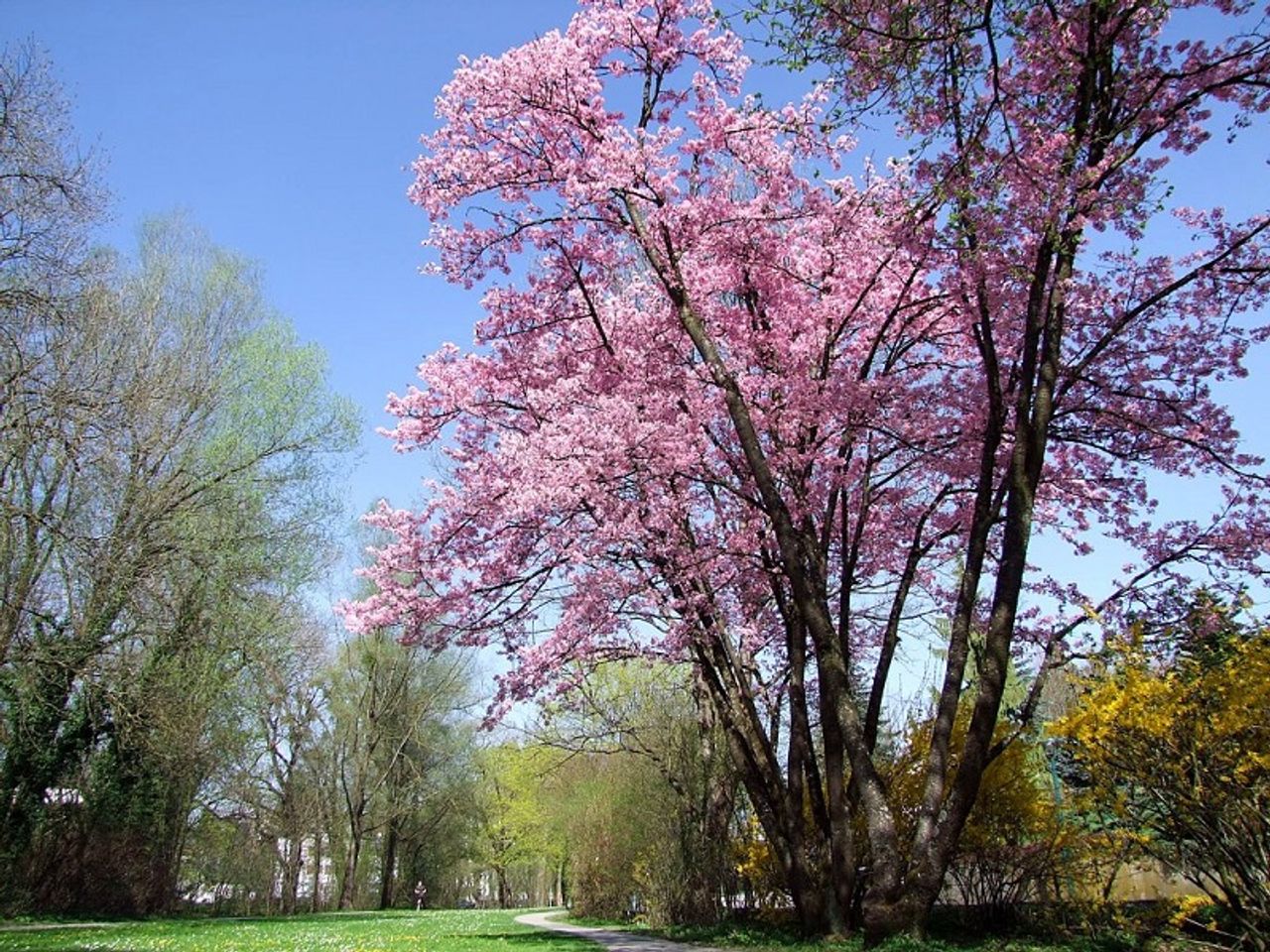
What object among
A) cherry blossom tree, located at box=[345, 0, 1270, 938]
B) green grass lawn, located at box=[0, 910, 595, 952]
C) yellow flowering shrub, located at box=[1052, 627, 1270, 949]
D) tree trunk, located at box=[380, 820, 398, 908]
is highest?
cherry blossom tree, located at box=[345, 0, 1270, 938]

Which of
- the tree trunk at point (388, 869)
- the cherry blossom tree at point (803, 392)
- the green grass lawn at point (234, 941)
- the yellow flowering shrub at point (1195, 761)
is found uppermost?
the cherry blossom tree at point (803, 392)

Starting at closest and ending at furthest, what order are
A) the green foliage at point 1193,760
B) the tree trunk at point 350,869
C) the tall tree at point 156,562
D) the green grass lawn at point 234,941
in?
the green foliage at point 1193,760 → the green grass lawn at point 234,941 → the tall tree at point 156,562 → the tree trunk at point 350,869

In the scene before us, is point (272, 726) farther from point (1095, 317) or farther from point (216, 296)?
point (1095, 317)

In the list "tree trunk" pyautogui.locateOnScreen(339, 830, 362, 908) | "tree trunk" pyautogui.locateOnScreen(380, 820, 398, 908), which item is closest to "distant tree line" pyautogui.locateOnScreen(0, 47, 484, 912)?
"tree trunk" pyautogui.locateOnScreen(339, 830, 362, 908)

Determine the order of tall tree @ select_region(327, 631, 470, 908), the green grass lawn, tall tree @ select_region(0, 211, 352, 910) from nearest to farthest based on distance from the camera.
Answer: the green grass lawn, tall tree @ select_region(0, 211, 352, 910), tall tree @ select_region(327, 631, 470, 908)

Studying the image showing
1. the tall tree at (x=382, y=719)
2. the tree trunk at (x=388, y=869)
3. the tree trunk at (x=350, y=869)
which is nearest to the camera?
the tree trunk at (x=350, y=869)

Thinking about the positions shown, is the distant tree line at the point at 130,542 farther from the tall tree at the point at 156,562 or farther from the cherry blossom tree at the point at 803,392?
the cherry blossom tree at the point at 803,392

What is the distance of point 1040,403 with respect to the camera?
7379 millimetres

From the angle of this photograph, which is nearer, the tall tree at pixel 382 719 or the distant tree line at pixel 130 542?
the distant tree line at pixel 130 542

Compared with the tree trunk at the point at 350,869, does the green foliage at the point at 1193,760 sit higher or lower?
higher

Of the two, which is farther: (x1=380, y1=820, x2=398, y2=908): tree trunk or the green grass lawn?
(x1=380, y1=820, x2=398, y2=908): tree trunk

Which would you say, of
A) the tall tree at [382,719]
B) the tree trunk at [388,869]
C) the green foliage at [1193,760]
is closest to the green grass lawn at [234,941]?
the green foliage at [1193,760]

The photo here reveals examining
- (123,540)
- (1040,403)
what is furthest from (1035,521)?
(123,540)

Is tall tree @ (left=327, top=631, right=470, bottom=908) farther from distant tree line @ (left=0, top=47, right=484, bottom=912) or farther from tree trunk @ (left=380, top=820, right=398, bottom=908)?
distant tree line @ (left=0, top=47, right=484, bottom=912)
